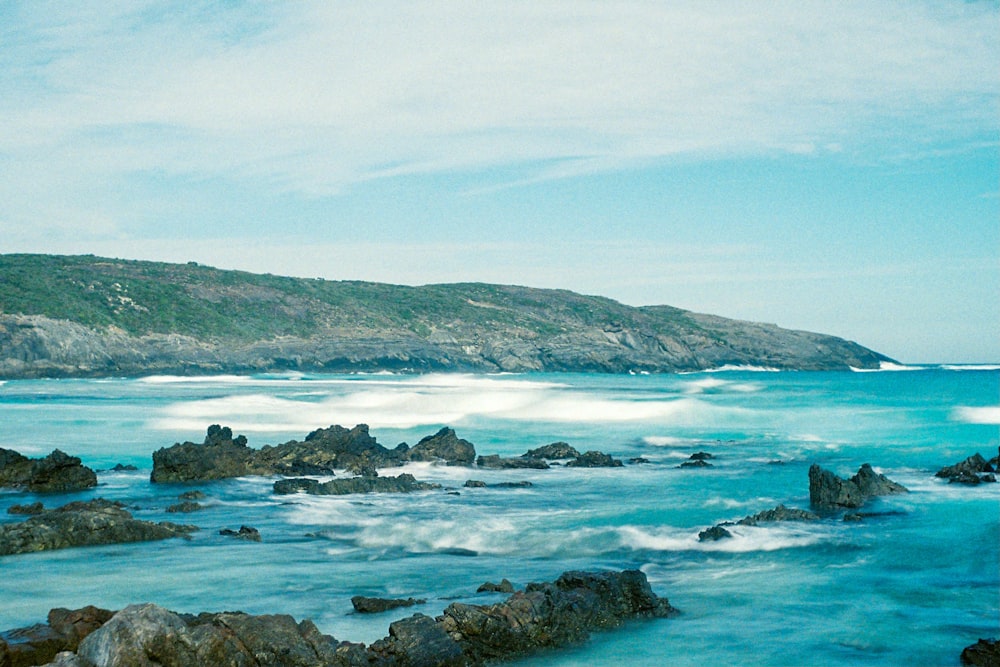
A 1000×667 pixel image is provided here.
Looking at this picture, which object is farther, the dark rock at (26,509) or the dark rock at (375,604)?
the dark rock at (26,509)

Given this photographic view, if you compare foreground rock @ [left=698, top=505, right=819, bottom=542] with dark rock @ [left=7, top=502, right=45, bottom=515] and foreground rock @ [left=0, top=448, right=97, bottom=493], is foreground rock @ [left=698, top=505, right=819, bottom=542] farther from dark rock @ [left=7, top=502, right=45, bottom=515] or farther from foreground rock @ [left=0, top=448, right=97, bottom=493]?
foreground rock @ [left=0, top=448, right=97, bottom=493]

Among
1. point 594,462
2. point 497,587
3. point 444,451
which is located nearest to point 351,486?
point 444,451

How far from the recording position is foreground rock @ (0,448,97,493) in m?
17.8

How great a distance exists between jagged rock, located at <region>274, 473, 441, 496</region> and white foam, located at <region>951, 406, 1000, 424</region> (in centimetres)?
3117

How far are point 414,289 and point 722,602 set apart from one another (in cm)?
10404

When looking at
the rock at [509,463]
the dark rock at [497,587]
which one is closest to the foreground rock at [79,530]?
the dark rock at [497,587]

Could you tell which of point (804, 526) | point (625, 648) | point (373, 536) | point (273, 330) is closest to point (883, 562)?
point (804, 526)

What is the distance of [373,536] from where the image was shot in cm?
1380

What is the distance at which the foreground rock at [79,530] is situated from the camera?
1199 centimetres

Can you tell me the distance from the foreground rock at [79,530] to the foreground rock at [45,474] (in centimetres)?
486

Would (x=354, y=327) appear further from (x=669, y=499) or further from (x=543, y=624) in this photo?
(x=543, y=624)

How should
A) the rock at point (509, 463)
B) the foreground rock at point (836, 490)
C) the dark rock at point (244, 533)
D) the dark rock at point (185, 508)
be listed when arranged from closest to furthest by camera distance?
the dark rock at point (244, 533), the dark rock at point (185, 508), the foreground rock at point (836, 490), the rock at point (509, 463)

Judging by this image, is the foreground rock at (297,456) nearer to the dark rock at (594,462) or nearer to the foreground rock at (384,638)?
the dark rock at (594,462)

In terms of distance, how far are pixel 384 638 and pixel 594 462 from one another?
1627cm
